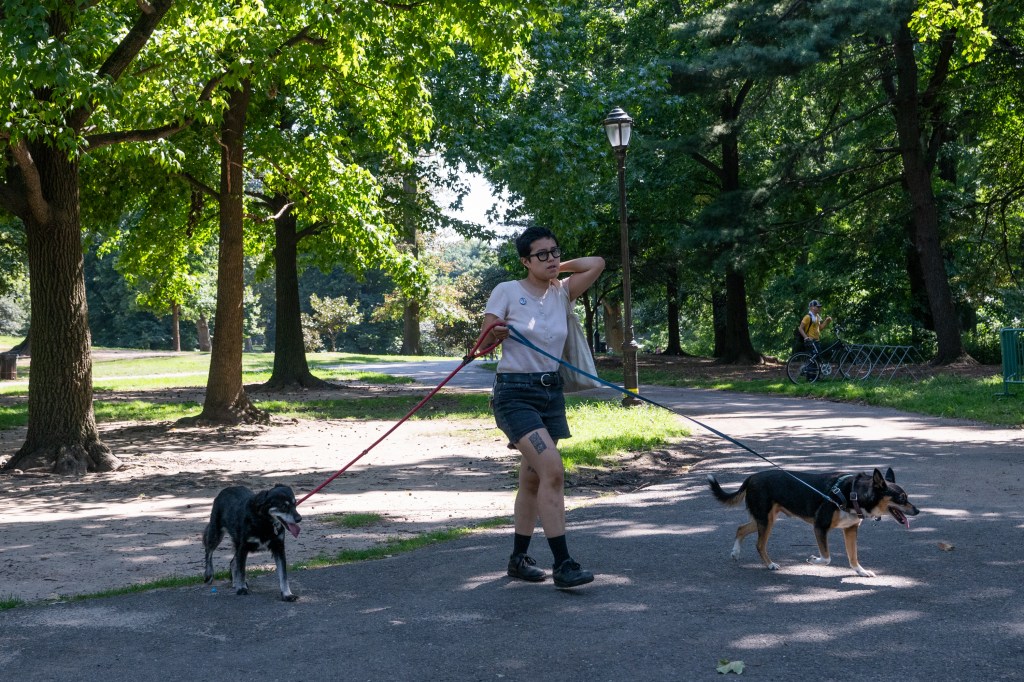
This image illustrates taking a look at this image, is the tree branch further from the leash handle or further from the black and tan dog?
the black and tan dog

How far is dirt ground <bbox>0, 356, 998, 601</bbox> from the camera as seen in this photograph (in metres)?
7.07

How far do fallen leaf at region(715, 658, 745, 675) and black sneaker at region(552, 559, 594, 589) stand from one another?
1.32 meters

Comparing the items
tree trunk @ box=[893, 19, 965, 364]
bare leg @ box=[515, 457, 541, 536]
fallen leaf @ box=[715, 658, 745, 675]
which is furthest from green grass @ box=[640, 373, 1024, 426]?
fallen leaf @ box=[715, 658, 745, 675]

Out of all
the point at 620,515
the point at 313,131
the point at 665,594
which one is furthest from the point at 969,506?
the point at 313,131

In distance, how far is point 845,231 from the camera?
30688 mm

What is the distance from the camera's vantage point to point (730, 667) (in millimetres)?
4332

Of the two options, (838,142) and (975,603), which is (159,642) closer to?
(975,603)

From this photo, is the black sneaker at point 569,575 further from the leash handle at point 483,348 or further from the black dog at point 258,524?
the black dog at point 258,524

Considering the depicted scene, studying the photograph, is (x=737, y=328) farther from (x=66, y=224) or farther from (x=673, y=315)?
(x=66, y=224)

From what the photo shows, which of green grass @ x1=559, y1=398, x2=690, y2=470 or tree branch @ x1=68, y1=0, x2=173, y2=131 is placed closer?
tree branch @ x1=68, y1=0, x2=173, y2=131

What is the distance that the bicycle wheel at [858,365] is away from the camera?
72.8ft

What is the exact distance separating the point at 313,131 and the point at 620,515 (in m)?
13.3

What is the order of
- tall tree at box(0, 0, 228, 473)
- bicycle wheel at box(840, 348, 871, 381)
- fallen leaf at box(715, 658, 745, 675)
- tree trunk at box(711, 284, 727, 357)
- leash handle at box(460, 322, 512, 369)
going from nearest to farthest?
fallen leaf at box(715, 658, 745, 675) → leash handle at box(460, 322, 512, 369) → tall tree at box(0, 0, 228, 473) → bicycle wheel at box(840, 348, 871, 381) → tree trunk at box(711, 284, 727, 357)

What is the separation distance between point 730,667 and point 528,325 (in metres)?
2.30
